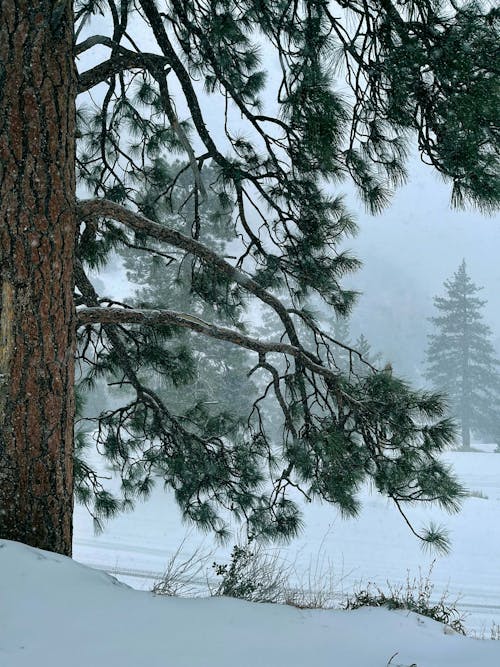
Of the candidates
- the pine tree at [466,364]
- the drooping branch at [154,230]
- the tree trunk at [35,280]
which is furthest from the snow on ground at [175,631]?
the pine tree at [466,364]

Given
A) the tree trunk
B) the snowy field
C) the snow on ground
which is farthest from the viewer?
the snowy field

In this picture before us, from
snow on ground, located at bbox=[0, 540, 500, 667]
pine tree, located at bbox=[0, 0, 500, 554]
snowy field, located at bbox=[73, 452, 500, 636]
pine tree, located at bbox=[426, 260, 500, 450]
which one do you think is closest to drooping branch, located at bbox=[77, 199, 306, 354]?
pine tree, located at bbox=[0, 0, 500, 554]

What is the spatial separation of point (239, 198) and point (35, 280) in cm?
209

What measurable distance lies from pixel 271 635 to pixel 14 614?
852 mm

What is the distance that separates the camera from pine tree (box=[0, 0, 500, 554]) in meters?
2.77

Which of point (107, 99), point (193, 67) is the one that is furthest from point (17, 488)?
point (193, 67)

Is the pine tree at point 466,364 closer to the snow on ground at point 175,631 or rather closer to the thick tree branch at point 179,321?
the thick tree branch at point 179,321

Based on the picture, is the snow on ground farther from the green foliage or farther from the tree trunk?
the green foliage

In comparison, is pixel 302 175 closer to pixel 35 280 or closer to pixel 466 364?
pixel 35 280

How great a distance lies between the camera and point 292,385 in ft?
14.3

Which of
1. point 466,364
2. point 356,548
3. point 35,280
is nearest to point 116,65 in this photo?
point 35,280

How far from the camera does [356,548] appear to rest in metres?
11.4

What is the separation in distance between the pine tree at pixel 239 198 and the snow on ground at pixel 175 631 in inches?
21.3

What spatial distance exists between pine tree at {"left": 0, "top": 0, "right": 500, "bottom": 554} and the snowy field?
4813 millimetres
